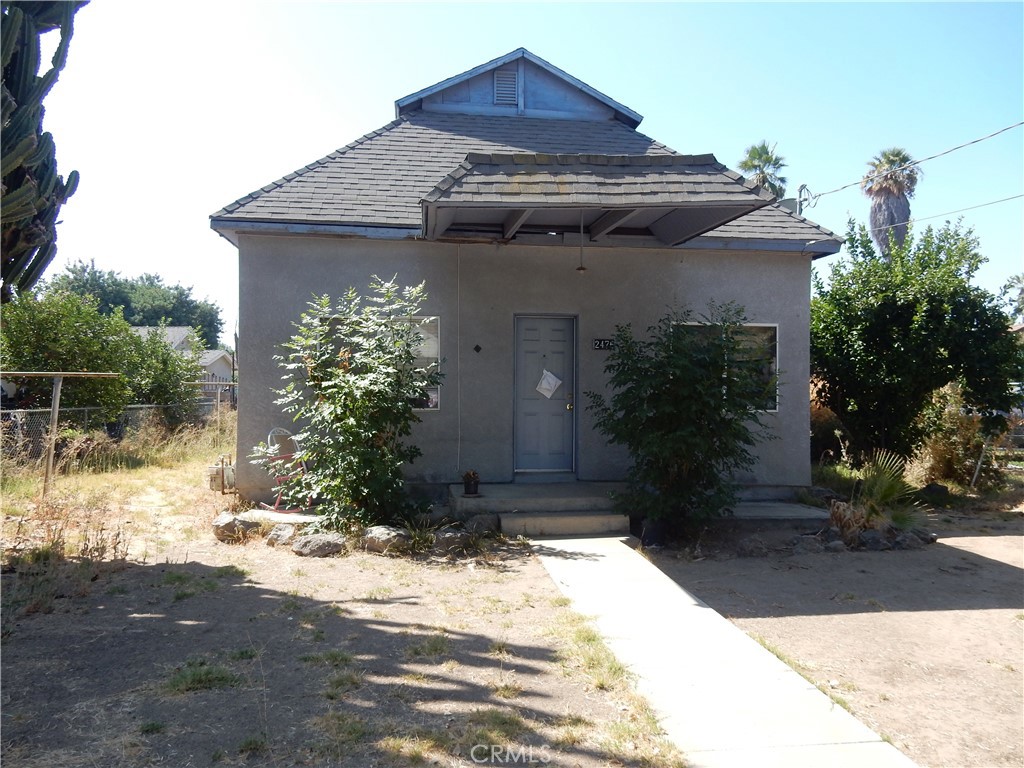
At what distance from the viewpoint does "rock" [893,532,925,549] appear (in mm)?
8172

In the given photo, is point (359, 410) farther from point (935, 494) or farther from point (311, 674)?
point (935, 494)

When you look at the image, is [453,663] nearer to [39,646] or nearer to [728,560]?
[39,646]

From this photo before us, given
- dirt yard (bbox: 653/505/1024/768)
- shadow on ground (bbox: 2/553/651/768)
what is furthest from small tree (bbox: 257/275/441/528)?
dirt yard (bbox: 653/505/1024/768)

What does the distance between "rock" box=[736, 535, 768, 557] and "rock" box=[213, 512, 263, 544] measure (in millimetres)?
5364

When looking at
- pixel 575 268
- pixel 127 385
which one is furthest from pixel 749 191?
pixel 127 385

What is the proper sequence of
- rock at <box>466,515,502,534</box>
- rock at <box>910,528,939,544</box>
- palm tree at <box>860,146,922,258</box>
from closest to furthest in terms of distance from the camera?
rock at <box>466,515,502,534</box>
rock at <box>910,528,939,544</box>
palm tree at <box>860,146,922,258</box>

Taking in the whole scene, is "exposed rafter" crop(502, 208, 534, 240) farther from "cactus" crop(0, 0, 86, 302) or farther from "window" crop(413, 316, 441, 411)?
"cactus" crop(0, 0, 86, 302)

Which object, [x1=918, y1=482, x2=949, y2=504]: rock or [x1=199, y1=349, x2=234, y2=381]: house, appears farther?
[x1=199, y1=349, x2=234, y2=381]: house

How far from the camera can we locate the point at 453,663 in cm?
463

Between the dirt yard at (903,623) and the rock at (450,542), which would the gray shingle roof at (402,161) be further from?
the dirt yard at (903,623)

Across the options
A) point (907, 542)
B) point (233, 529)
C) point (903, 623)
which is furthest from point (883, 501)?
point (233, 529)

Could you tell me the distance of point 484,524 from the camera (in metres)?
8.28

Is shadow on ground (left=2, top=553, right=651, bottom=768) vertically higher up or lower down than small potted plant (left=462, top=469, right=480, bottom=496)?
lower down

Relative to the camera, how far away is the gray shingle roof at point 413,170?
30.8ft
